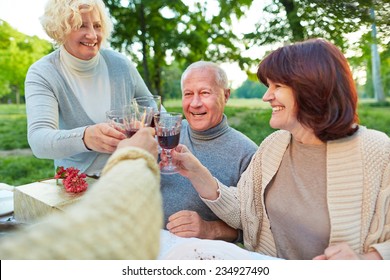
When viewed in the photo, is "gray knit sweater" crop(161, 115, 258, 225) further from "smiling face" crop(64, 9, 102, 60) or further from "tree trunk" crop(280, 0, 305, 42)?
"tree trunk" crop(280, 0, 305, 42)

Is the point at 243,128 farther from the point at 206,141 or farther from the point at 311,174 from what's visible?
the point at 311,174

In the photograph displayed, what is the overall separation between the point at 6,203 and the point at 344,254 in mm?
1444

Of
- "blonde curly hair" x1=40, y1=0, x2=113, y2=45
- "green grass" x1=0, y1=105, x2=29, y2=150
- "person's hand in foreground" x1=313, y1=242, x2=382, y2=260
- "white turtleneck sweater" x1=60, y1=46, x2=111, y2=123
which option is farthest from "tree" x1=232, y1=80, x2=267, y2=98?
"green grass" x1=0, y1=105, x2=29, y2=150

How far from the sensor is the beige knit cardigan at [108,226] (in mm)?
450

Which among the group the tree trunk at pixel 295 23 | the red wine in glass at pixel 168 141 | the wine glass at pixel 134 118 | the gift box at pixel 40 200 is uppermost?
the tree trunk at pixel 295 23

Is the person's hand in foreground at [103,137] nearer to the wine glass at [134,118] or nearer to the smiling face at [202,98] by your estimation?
the wine glass at [134,118]

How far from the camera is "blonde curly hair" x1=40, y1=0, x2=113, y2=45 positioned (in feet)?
5.57

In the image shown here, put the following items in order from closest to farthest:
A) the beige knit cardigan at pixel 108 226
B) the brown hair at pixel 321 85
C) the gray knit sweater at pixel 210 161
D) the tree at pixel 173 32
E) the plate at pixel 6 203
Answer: the beige knit cardigan at pixel 108 226 → the brown hair at pixel 321 85 → the plate at pixel 6 203 → the gray knit sweater at pixel 210 161 → the tree at pixel 173 32

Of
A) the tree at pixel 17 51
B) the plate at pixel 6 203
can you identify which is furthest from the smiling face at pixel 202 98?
the tree at pixel 17 51

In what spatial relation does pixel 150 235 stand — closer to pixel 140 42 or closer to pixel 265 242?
→ pixel 265 242

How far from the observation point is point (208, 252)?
1.11 metres

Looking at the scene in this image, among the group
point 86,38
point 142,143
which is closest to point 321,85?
point 142,143

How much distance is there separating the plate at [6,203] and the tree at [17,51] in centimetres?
228

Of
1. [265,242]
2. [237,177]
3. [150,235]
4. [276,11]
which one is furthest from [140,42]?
[150,235]
